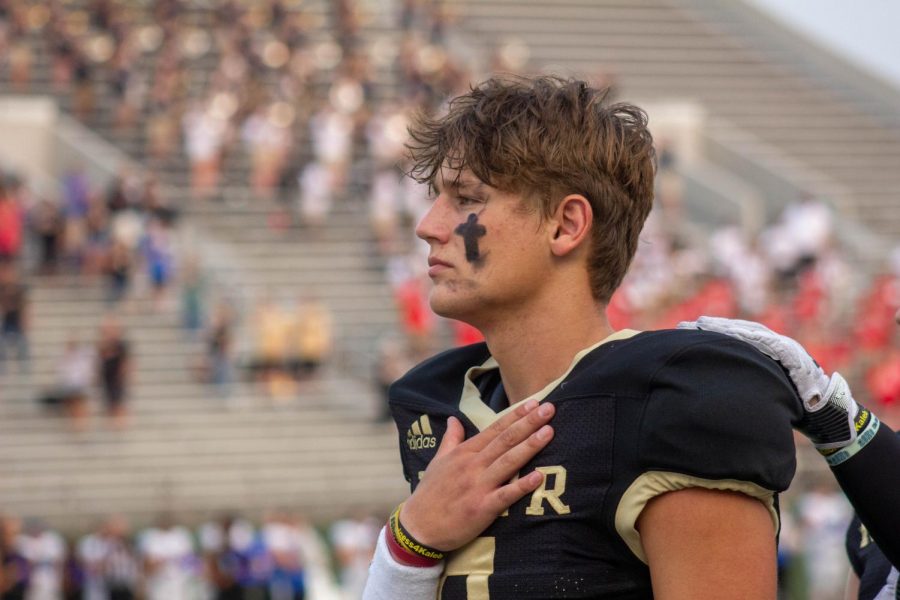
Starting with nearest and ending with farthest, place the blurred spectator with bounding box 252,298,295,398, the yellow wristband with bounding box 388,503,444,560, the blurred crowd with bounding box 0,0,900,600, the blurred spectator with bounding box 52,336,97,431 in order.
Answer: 1. the yellow wristband with bounding box 388,503,444,560
2. the blurred crowd with bounding box 0,0,900,600
3. the blurred spectator with bounding box 52,336,97,431
4. the blurred spectator with bounding box 252,298,295,398

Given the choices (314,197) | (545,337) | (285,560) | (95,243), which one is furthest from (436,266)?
(314,197)

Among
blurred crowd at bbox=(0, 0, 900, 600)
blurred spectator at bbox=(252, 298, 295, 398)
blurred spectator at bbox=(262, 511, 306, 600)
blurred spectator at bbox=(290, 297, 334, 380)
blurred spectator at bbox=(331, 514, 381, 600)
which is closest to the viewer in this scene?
blurred spectator at bbox=(262, 511, 306, 600)

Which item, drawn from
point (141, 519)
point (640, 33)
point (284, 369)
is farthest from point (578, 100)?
point (640, 33)

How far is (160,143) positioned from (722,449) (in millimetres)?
19041

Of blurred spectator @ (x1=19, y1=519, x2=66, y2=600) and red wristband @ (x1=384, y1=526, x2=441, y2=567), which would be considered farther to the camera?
blurred spectator @ (x1=19, y1=519, x2=66, y2=600)

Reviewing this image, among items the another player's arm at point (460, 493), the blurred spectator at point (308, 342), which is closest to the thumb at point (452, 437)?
the another player's arm at point (460, 493)

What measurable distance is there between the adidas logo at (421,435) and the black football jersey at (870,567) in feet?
2.97

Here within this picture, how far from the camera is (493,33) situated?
2675cm

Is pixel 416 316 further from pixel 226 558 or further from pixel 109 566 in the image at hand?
pixel 109 566

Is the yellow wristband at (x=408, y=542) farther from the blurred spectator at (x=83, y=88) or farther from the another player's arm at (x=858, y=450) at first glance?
the blurred spectator at (x=83, y=88)

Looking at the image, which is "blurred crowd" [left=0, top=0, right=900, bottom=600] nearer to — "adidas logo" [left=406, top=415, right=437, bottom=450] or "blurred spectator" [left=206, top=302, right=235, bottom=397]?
"blurred spectator" [left=206, top=302, right=235, bottom=397]

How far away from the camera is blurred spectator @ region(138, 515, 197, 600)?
44.7 ft

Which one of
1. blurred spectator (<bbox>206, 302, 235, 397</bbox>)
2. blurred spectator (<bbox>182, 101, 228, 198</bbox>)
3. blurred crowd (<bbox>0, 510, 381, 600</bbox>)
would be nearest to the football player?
blurred crowd (<bbox>0, 510, 381, 600</bbox>)

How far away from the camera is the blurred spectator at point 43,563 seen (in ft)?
43.2
